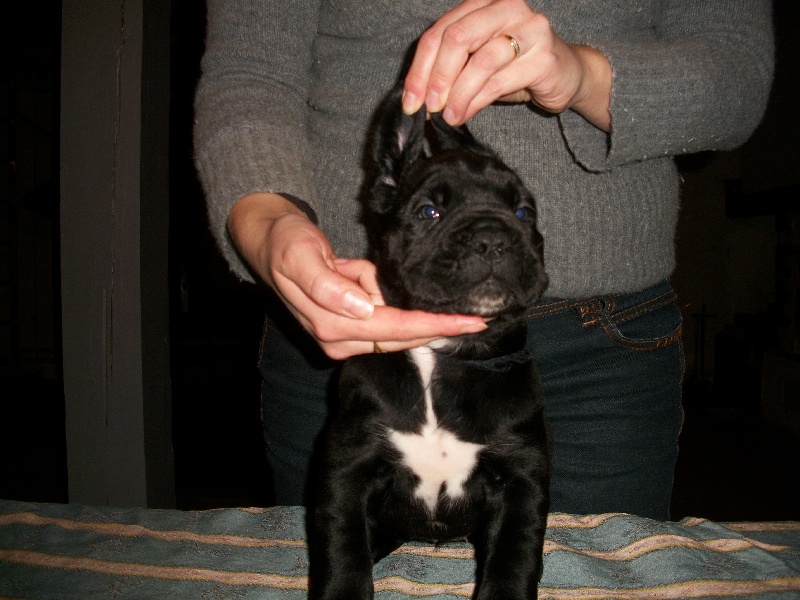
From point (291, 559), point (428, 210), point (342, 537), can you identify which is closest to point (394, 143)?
point (428, 210)

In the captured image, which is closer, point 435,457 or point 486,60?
point 486,60

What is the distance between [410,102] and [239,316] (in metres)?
5.57

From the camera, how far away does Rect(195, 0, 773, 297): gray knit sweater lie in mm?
1396

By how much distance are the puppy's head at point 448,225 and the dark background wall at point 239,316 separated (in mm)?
1215

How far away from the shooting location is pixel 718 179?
884cm

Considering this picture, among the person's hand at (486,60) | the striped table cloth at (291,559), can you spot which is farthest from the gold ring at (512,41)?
the striped table cloth at (291,559)

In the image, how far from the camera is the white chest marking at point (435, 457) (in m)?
1.44

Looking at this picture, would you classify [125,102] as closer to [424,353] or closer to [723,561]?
[424,353]

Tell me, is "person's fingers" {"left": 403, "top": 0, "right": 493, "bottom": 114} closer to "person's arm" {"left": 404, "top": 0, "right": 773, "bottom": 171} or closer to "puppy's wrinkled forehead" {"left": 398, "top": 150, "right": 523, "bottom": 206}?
"person's arm" {"left": 404, "top": 0, "right": 773, "bottom": 171}

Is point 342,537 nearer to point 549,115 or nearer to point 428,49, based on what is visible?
point 428,49

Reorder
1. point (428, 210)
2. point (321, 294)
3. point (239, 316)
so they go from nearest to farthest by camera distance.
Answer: point (321, 294), point (428, 210), point (239, 316)

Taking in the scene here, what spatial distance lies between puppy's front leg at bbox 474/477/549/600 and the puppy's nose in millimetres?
506

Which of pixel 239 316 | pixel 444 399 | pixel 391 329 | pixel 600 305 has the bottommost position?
pixel 444 399

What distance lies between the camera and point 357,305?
1092 millimetres
